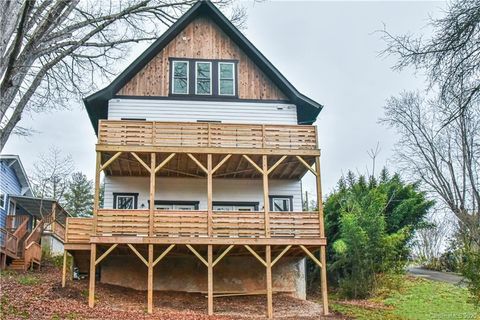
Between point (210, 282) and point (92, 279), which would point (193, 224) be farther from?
point (92, 279)

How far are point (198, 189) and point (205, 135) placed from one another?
2.69 m

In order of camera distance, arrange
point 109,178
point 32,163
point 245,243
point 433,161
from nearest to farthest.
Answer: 1. point 245,243
2. point 109,178
3. point 433,161
4. point 32,163

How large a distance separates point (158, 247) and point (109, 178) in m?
3.73

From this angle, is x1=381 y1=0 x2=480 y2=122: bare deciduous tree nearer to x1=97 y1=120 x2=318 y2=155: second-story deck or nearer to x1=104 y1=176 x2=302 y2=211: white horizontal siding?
x1=97 y1=120 x2=318 y2=155: second-story deck

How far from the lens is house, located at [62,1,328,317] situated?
1739cm

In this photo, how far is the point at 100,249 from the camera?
717 inches

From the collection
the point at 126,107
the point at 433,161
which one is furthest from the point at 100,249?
the point at 433,161

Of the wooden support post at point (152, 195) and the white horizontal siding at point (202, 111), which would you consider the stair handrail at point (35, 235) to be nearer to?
the white horizontal siding at point (202, 111)

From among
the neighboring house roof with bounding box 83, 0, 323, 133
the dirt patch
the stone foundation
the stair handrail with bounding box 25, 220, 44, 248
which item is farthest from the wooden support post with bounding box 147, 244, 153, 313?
the stair handrail with bounding box 25, 220, 44, 248

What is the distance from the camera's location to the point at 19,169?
97.5ft

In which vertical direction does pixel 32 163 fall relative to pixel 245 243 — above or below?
above

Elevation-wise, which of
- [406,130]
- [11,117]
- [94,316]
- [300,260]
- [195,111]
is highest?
[406,130]

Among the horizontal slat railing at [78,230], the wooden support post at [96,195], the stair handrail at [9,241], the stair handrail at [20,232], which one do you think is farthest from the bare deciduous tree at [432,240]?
the wooden support post at [96,195]

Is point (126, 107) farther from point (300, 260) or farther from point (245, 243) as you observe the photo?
point (300, 260)
